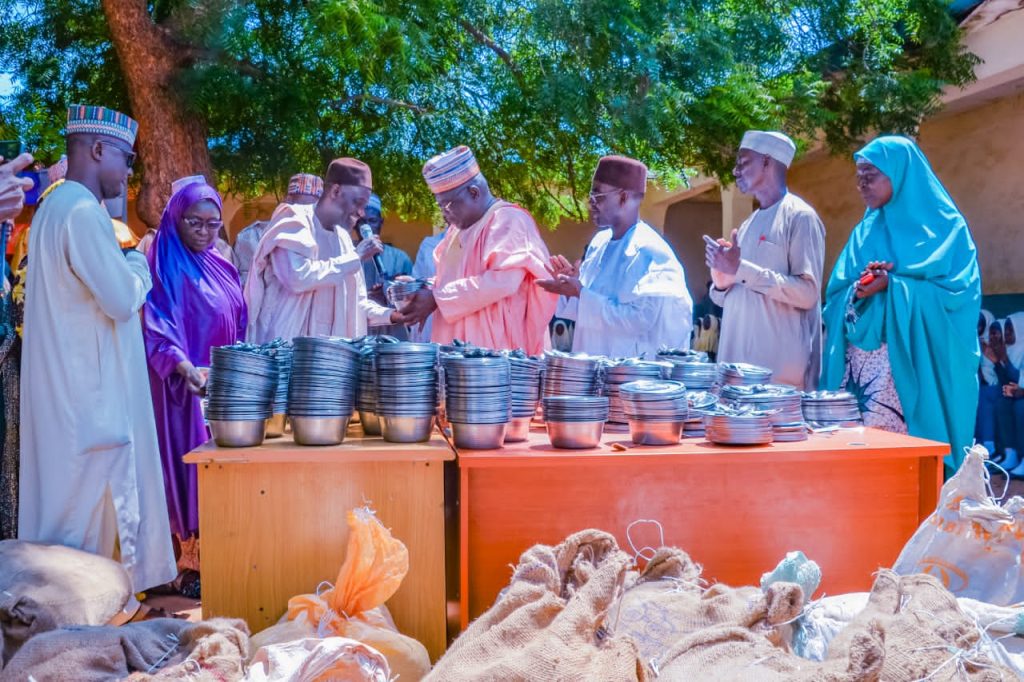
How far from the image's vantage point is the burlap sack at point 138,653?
72.1 inches

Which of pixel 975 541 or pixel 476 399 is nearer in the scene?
pixel 975 541

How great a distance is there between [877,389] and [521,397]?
2.59 meters

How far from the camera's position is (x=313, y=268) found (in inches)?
192

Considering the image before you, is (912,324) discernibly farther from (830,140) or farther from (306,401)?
(830,140)

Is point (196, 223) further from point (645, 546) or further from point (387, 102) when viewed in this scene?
point (387, 102)

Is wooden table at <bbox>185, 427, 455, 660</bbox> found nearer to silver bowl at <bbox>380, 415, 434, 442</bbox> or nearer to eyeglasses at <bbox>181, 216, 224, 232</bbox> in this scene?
silver bowl at <bbox>380, 415, 434, 442</bbox>

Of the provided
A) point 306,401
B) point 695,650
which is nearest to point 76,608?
point 306,401

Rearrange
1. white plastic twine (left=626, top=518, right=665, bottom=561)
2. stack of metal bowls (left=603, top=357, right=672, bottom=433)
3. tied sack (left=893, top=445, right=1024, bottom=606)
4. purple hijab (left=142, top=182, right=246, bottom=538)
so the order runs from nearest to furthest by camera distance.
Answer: tied sack (left=893, top=445, right=1024, bottom=606) < white plastic twine (left=626, top=518, right=665, bottom=561) < stack of metal bowls (left=603, top=357, right=672, bottom=433) < purple hijab (left=142, top=182, right=246, bottom=538)

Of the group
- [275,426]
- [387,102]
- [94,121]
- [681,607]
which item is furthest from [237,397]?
[387,102]

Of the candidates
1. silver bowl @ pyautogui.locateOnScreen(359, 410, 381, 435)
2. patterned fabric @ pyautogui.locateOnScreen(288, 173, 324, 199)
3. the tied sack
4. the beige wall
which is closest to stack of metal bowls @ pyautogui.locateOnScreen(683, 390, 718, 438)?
the tied sack

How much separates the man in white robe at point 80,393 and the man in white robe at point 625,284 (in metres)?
1.83

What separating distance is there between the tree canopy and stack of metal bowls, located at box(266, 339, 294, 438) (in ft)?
14.7

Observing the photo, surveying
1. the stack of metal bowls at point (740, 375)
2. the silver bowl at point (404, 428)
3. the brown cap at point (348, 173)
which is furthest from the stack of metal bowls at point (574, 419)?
the brown cap at point (348, 173)

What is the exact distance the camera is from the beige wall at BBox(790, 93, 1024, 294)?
8039mm
